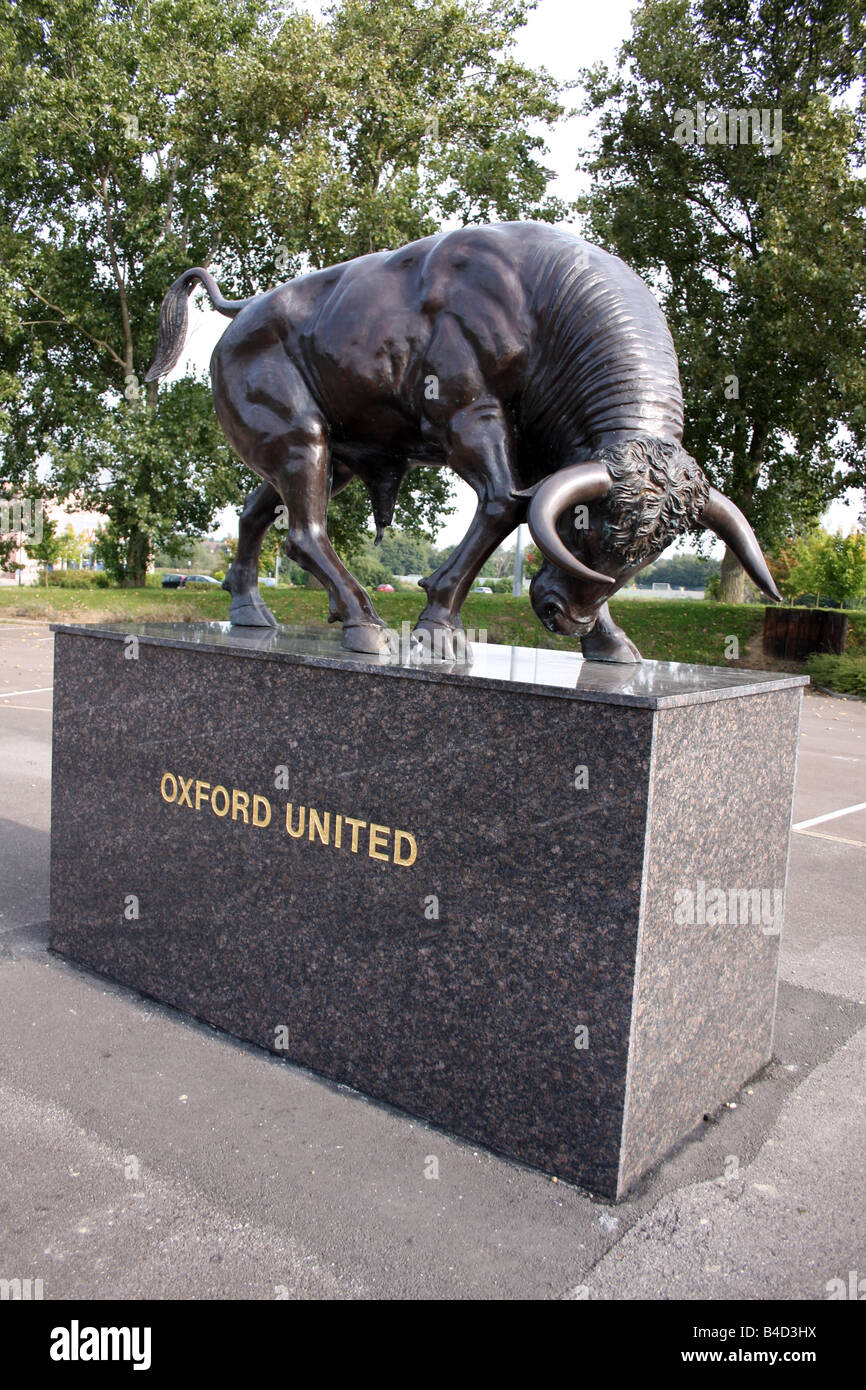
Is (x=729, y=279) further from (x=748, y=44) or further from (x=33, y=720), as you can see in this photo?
(x=33, y=720)

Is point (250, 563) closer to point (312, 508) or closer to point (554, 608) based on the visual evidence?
point (312, 508)

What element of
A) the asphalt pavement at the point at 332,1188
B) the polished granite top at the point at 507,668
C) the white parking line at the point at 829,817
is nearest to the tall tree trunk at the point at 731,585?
the white parking line at the point at 829,817

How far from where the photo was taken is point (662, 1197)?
2809 mm

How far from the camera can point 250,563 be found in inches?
189

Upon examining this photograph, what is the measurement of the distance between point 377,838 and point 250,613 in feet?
5.93

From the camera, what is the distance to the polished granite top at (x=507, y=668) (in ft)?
9.14

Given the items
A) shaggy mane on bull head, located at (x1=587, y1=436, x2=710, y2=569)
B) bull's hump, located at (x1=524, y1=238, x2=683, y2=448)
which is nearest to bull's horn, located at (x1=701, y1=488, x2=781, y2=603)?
shaggy mane on bull head, located at (x1=587, y1=436, x2=710, y2=569)

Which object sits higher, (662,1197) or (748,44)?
(748,44)

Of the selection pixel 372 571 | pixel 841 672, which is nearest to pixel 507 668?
pixel 841 672

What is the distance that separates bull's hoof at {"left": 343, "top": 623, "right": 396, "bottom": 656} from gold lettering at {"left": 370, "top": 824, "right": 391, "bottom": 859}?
685 mm

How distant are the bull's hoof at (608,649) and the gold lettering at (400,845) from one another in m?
1.10

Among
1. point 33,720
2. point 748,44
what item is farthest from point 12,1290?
point 748,44

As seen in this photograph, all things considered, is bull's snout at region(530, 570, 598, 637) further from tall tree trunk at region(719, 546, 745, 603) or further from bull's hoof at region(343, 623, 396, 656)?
tall tree trunk at region(719, 546, 745, 603)

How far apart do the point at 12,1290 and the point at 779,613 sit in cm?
1791
